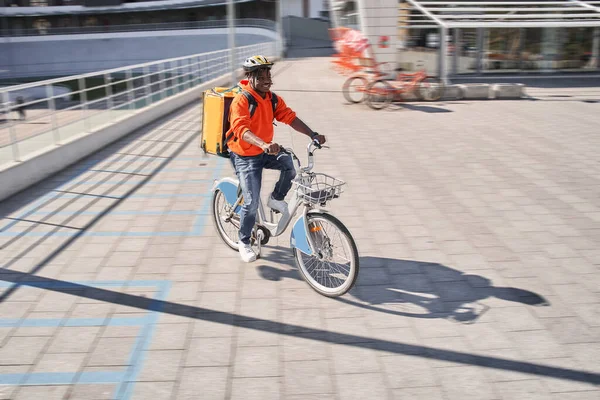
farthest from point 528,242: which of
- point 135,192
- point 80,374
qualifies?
point 135,192

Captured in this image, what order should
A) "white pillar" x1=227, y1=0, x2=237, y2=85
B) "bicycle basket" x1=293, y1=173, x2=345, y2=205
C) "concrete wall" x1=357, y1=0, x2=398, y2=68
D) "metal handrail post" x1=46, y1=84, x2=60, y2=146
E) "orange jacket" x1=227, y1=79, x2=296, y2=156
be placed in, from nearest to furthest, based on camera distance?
"bicycle basket" x1=293, y1=173, x2=345, y2=205 < "orange jacket" x1=227, y1=79, x2=296, y2=156 < "metal handrail post" x1=46, y1=84, x2=60, y2=146 < "white pillar" x1=227, y1=0, x2=237, y2=85 < "concrete wall" x1=357, y1=0, x2=398, y2=68

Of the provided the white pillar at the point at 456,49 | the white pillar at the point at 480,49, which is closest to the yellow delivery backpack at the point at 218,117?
the white pillar at the point at 456,49

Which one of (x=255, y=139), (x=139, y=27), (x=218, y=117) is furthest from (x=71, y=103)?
(x=139, y=27)

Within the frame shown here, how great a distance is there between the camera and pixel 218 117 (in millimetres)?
4961

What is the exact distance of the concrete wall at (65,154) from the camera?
750 cm

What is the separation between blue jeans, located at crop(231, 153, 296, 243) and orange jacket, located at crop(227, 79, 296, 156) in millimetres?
72

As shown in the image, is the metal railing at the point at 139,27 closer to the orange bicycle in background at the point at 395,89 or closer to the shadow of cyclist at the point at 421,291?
the orange bicycle in background at the point at 395,89

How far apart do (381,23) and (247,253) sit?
16855mm

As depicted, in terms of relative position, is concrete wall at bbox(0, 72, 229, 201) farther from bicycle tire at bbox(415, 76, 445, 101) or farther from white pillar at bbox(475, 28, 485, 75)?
white pillar at bbox(475, 28, 485, 75)

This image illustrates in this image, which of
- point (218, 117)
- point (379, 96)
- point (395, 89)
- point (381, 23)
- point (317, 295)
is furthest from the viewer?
point (381, 23)

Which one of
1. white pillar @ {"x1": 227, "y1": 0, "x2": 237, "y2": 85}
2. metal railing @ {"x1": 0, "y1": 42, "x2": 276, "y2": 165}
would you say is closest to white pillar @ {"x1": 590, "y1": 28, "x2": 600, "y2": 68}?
white pillar @ {"x1": 227, "y1": 0, "x2": 237, "y2": 85}

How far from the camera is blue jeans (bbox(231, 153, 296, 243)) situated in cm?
481

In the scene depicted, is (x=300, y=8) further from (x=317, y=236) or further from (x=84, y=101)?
(x=317, y=236)

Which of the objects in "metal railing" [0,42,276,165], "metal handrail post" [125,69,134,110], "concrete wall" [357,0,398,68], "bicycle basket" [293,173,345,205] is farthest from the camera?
"concrete wall" [357,0,398,68]
